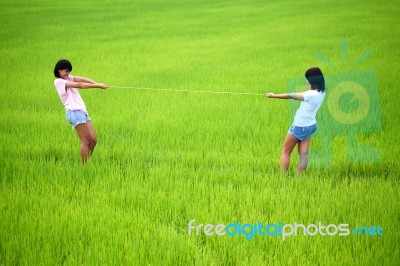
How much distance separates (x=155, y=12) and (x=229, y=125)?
14.5 meters

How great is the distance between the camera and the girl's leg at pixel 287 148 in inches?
134

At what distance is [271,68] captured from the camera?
27.2 ft

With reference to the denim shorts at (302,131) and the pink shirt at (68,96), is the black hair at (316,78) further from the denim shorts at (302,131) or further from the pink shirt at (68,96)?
the pink shirt at (68,96)

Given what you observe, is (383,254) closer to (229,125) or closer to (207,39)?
Result: (229,125)

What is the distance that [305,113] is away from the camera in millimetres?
3277

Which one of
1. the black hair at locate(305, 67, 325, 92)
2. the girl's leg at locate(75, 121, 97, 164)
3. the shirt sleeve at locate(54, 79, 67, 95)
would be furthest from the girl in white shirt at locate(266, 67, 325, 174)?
the shirt sleeve at locate(54, 79, 67, 95)

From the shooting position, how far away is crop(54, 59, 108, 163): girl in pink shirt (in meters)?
3.55

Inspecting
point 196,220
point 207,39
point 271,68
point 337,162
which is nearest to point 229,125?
point 337,162

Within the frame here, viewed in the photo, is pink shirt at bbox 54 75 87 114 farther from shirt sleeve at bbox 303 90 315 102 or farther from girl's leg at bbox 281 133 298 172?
shirt sleeve at bbox 303 90 315 102

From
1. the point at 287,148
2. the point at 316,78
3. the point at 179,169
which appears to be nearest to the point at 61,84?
the point at 179,169

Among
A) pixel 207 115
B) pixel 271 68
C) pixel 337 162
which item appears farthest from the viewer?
pixel 271 68

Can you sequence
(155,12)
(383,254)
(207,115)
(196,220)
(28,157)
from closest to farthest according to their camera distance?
(383,254) → (196,220) → (28,157) → (207,115) → (155,12)

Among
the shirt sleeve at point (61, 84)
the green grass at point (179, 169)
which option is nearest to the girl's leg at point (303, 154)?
the green grass at point (179, 169)

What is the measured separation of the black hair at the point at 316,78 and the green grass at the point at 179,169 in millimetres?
825
